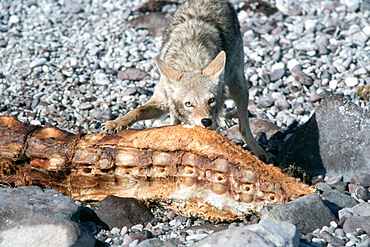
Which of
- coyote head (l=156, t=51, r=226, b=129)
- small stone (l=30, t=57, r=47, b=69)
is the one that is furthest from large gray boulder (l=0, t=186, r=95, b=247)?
small stone (l=30, t=57, r=47, b=69)

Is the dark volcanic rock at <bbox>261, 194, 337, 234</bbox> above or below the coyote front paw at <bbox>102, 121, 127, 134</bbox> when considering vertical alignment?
above

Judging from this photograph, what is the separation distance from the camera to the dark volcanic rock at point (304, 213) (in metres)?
3.66

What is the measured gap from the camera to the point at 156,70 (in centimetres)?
926

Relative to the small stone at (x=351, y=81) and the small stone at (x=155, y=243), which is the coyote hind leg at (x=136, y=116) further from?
the small stone at (x=351, y=81)

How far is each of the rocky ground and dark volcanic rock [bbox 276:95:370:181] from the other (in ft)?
0.07

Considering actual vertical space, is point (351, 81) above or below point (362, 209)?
below

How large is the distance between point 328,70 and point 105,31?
5330 millimetres

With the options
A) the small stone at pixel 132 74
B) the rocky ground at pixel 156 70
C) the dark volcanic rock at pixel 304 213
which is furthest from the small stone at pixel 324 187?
the small stone at pixel 132 74

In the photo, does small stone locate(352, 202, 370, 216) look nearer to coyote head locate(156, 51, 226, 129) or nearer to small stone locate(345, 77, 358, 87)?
coyote head locate(156, 51, 226, 129)

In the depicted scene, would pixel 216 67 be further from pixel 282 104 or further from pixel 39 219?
pixel 39 219

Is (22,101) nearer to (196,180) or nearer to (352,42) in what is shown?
(196,180)

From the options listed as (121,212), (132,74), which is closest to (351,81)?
(132,74)

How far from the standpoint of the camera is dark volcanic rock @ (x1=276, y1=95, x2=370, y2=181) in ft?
17.2

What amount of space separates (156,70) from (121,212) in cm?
542
